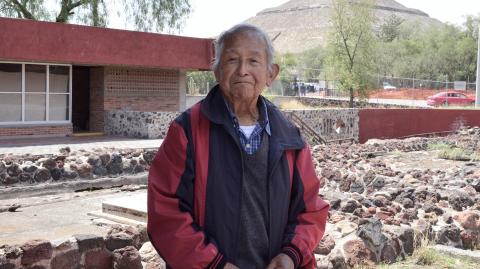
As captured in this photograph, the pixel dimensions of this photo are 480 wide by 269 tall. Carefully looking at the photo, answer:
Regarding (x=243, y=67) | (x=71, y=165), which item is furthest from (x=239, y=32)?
(x=71, y=165)

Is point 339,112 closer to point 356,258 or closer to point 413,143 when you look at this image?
point 413,143

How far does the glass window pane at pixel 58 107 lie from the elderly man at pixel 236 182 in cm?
1827

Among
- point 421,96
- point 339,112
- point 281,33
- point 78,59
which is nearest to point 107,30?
point 78,59

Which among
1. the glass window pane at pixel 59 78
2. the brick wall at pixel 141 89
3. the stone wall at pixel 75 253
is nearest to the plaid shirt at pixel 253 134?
the stone wall at pixel 75 253

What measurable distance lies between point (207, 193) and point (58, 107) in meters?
18.7

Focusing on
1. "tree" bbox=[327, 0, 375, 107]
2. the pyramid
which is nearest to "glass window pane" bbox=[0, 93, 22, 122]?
"tree" bbox=[327, 0, 375, 107]

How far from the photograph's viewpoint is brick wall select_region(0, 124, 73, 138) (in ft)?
60.3

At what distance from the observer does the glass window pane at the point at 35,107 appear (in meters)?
19.3

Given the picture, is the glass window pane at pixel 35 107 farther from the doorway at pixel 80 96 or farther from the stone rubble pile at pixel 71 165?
the stone rubble pile at pixel 71 165

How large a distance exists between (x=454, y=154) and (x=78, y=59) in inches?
460

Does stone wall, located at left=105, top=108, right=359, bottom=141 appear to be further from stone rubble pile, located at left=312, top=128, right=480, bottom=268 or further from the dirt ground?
the dirt ground

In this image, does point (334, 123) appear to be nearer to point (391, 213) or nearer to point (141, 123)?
point (141, 123)

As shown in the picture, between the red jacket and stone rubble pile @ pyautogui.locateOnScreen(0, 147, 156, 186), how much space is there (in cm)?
992

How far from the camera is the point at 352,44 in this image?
40.7 m
